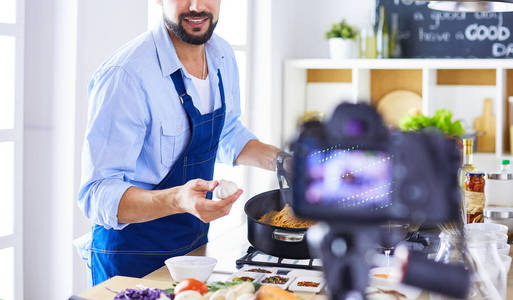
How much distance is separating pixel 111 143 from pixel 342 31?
3245mm

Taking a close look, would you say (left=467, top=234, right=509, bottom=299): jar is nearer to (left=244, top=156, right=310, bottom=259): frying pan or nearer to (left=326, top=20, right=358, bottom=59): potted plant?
(left=244, top=156, right=310, bottom=259): frying pan

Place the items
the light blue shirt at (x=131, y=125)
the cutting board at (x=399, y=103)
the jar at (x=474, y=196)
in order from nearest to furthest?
the light blue shirt at (x=131, y=125) → the jar at (x=474, y=196) → the cutting board at (x=399, y=103)

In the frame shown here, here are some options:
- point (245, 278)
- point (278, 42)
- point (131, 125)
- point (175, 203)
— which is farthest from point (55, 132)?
point (278, 42)

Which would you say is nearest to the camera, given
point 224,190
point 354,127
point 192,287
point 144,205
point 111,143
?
point 354,127

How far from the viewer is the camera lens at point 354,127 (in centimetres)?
67

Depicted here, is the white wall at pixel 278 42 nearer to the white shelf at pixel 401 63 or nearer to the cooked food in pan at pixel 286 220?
the white shelf at pixel 401 63

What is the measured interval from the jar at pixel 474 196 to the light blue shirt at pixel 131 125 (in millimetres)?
983

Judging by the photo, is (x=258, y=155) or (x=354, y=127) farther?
(x=258, y=155)

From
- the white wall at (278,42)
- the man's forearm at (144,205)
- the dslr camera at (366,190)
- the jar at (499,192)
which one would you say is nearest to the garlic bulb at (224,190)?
the man's forearm at (144,205)

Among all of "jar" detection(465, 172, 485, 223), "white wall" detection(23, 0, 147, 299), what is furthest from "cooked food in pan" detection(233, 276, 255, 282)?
"white wall" detection(23, 0, 147, 299)

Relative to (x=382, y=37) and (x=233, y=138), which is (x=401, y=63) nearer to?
(x=382, y=37)

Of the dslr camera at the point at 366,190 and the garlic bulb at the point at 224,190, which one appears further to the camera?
the garlic bulb at the point at 224,190

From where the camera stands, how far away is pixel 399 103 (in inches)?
193

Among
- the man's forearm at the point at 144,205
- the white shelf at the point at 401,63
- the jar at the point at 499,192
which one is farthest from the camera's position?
the white shelf at the point at 401,63
